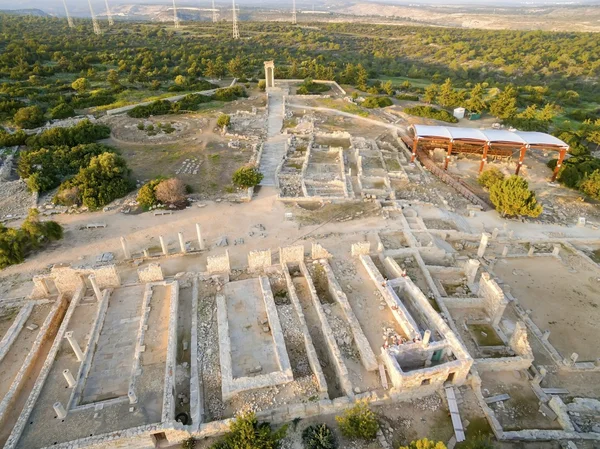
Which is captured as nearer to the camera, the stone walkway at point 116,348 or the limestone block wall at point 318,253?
the stone walkway at point 116,348

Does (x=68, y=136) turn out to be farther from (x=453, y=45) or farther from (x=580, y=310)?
(x=453, y=45)

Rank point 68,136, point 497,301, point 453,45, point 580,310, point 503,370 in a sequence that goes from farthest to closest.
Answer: point 453,45 < point 68,136 < point 580,310 < point 497,301 < point 503,370

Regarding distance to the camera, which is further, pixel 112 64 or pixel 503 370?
pixel 112 64

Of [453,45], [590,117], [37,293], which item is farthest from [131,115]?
[453,45]

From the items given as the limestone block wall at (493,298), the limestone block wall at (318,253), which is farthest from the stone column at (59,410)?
the limestone block wall at (493,298)

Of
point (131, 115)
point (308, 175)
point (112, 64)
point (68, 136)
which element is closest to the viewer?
point (308, 175)

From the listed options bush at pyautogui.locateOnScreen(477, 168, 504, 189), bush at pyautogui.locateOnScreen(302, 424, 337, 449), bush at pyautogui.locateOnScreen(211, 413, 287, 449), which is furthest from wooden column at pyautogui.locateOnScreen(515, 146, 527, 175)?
bush at pyautogui.locateOnScreen(211, 413, 287, 449)

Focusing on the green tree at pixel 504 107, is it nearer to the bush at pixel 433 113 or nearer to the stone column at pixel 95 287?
the bush at pixel 433 113
